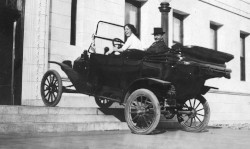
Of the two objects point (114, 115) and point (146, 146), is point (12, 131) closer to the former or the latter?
point (146, 146)

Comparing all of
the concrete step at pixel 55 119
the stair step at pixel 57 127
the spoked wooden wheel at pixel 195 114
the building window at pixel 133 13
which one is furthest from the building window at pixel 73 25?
the spoked wooden wheel at pixel 195 114

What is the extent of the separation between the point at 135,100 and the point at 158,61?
91 cm

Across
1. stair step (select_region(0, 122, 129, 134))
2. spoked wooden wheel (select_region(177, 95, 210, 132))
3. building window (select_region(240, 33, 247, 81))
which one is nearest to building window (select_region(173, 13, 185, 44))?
building window (select_region(240, 33, 247, 81))

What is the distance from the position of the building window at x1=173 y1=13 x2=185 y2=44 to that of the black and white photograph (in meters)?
0.07

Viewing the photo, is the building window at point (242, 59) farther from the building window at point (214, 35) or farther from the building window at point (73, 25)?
the building window at point (73, 25)

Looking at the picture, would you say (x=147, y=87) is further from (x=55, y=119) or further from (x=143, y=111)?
(x=55, y=119)

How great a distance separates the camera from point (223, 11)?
1767cm

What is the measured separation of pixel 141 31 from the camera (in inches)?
560

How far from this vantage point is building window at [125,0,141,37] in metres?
13.9

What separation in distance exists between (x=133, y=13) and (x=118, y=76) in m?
6.58

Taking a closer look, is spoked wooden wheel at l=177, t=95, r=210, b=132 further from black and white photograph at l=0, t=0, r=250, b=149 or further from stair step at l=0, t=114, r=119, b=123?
stair step at l=0, t=114, r=119, b=123

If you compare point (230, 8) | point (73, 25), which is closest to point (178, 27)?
point (230, 8)

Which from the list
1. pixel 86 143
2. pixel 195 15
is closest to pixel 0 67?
pixel 86 143

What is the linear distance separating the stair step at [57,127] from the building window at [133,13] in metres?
6.25
